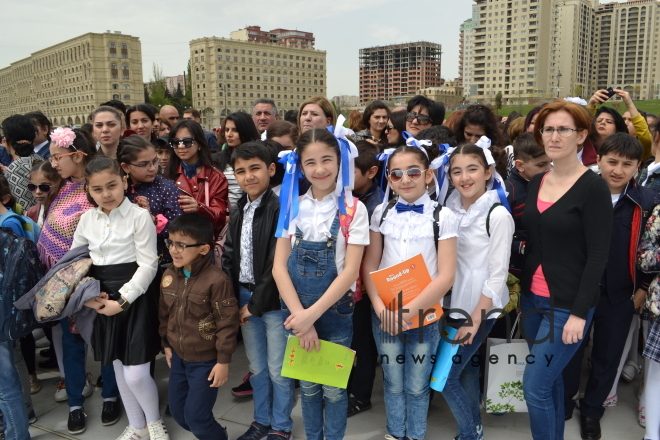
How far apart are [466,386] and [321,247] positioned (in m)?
1.26

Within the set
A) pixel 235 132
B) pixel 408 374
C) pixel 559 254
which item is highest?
pixel 235 132

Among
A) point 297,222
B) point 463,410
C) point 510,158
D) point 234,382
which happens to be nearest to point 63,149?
point 297,222

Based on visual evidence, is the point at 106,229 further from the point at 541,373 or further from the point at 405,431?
the point at 541,373

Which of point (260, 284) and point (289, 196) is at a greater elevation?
point (289, 196)

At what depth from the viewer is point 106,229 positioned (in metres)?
2.58

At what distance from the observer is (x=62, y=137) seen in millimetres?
2861

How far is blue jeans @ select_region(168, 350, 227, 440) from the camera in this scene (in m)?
2.44

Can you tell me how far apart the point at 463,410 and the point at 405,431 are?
35 centimetres

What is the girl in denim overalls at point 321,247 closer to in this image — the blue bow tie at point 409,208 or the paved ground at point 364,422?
the blue bow tie at point 409,208

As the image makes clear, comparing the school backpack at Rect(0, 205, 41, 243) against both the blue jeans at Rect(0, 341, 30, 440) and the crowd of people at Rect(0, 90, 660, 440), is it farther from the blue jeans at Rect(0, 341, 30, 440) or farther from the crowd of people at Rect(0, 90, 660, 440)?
the blue jeans at Rect(0, 341, 30, 440)

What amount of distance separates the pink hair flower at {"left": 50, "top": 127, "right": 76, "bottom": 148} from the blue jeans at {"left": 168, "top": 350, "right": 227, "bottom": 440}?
1.60 m

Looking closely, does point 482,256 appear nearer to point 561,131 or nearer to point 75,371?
point 561,131

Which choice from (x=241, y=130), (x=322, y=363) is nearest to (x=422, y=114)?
(x=241, y=130)

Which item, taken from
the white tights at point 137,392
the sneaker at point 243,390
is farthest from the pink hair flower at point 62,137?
the sneaker at point 243,390
